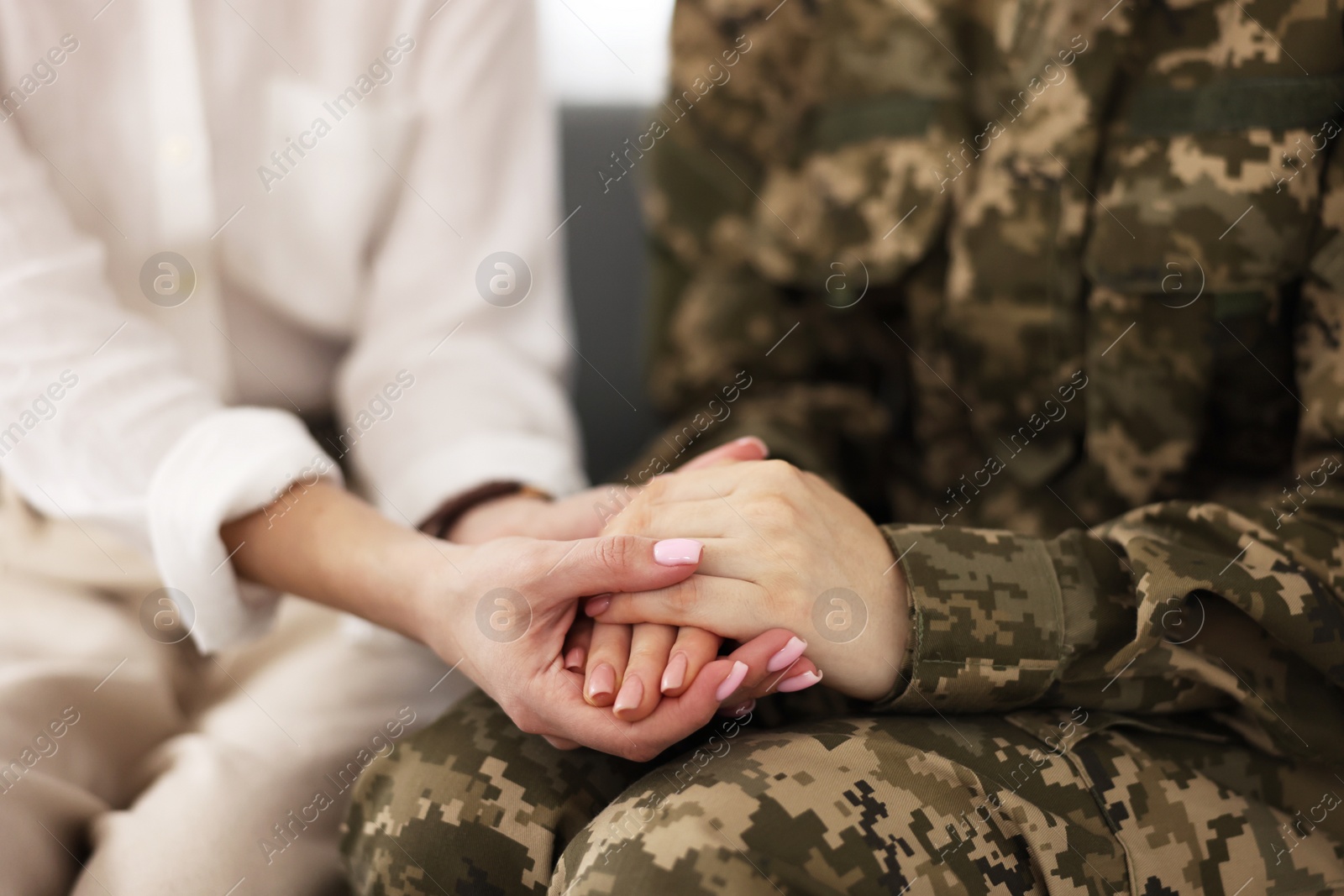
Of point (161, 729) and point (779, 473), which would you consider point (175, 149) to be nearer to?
point (161, 729)

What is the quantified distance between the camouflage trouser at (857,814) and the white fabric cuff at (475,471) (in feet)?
0.66

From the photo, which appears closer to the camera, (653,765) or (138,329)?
(653,765)

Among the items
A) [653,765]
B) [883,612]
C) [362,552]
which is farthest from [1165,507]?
[362,552]

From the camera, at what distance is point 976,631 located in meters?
0.49

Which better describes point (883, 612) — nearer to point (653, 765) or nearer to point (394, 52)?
point (653, 765)

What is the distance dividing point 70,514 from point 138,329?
0.14 metres

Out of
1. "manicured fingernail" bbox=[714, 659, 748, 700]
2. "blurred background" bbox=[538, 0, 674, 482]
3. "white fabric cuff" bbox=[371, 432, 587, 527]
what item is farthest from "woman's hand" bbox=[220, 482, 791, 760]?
"blurred background" bbox=[538, 0, 674, 482]

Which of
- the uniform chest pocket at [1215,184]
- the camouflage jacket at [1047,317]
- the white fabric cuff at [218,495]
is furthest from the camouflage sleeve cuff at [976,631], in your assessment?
the white fabric cuff at [218,495]

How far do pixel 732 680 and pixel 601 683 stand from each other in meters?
0.07

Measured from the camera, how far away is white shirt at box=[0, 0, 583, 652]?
0.60 meters

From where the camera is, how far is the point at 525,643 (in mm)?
493

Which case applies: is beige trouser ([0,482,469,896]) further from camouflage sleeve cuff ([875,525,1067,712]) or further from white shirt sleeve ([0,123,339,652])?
camouflage sleeve cuff ([875,525,1067,712])

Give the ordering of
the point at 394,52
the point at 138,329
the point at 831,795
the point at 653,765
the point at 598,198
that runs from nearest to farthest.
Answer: the point at 831,795, the point at 653,765, the point at 138,329, the point at 394,52, the point at 598,198

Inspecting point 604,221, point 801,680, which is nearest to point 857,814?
point 801,680
